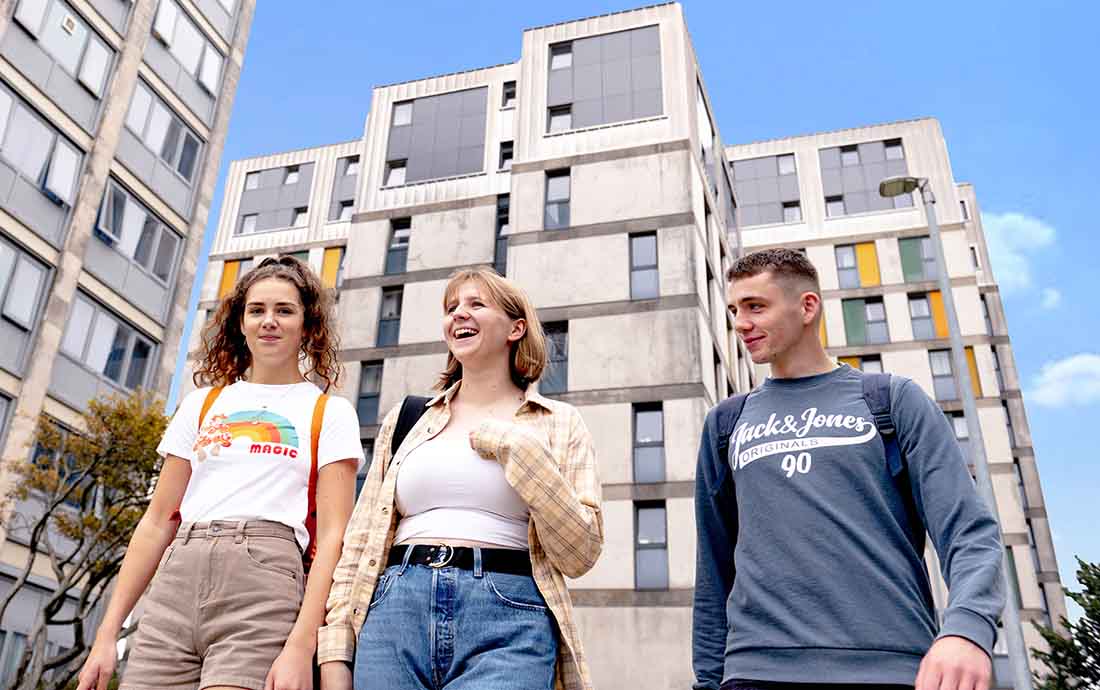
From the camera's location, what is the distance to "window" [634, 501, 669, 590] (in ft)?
76.5

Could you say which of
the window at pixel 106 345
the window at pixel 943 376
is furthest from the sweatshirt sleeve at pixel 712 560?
the window at pixel 943 376

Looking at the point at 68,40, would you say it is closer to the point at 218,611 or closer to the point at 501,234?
the point at 501,234

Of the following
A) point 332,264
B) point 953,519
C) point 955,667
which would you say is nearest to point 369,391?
point 332,264

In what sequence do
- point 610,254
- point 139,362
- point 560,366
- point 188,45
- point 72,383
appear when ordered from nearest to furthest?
point 72,383 < point 139,362 < point 188,45 < point 560,366 < point 610,254

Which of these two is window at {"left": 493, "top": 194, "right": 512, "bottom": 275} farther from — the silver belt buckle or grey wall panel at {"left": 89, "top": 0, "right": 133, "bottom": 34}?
the silver belt buckle

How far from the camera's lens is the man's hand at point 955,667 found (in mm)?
2213

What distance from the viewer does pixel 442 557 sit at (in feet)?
9.44

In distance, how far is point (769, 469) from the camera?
299cm

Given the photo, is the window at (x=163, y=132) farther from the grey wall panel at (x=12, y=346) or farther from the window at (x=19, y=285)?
the grey wall panel at (x=12, y=346)

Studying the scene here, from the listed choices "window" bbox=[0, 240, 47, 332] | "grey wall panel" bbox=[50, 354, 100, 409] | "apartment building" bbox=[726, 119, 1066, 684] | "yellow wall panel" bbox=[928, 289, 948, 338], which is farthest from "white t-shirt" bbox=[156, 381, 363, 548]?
"yellow wall panel" bbox=[928, 289, 948, 338]

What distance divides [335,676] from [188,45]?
26675mm

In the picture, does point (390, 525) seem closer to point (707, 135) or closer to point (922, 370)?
point (707, 135)

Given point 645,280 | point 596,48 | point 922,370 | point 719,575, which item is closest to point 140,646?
point 719,575

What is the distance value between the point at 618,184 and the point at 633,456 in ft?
31.0
